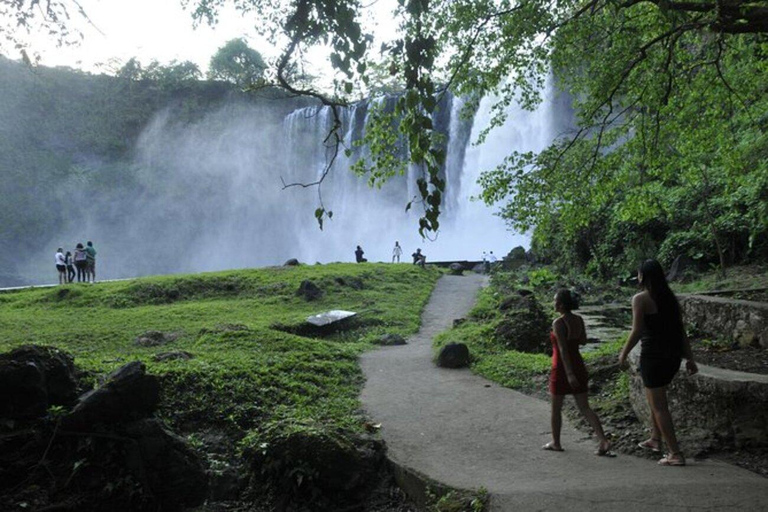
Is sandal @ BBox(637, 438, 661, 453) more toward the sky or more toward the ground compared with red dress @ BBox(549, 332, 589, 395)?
more toward the ground

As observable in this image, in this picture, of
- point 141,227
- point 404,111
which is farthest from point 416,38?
point 141,227

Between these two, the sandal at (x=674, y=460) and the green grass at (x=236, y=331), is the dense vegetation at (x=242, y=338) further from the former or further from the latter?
the sandal at (x=674, y=460)

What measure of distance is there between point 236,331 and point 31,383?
208 inches

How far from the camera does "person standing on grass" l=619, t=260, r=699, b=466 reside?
14.1ft

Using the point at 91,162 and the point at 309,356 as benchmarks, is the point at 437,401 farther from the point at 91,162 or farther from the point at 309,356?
the point at 91,162

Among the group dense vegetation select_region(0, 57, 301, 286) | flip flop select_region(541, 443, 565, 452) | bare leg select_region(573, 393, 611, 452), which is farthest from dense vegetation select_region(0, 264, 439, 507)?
dense vegetation select_region(0, 57, 301, 286)

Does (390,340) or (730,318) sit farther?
(390,340)

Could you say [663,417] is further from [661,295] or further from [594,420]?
[661,295]

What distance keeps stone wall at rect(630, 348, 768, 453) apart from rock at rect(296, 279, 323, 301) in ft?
38.6

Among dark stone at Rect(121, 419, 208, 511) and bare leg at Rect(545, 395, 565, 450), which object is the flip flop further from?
dark stone at Rect(121, 419, 208, 511)

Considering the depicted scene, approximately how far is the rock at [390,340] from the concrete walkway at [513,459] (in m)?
2.76

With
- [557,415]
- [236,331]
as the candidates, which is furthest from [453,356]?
[557,415]

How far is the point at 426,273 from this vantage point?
23141 mm

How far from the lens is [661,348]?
435cm
